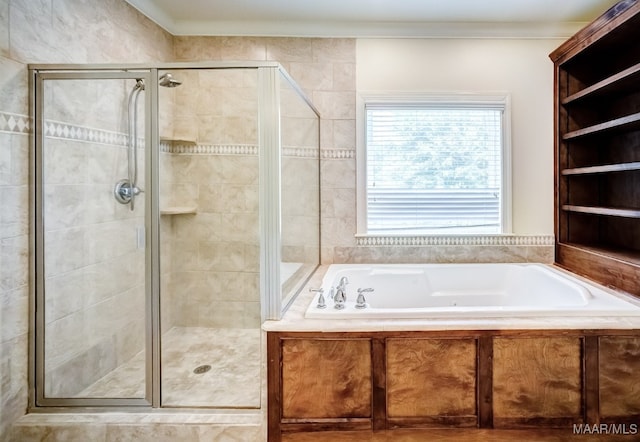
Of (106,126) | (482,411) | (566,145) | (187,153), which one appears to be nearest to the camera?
(482,411)

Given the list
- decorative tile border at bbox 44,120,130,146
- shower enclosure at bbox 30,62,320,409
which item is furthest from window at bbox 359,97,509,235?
decorative tile border at bbox 44,120,130,146

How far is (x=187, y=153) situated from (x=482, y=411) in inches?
91.3

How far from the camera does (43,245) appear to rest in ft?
5.82

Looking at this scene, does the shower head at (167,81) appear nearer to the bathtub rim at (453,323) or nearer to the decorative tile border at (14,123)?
the decorative tile border at (14,123)

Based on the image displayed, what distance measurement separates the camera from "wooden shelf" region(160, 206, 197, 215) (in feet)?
6.80

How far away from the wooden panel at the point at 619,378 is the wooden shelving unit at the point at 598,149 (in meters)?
0.59

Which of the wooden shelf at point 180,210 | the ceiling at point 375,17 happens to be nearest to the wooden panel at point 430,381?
the wooden shelf at point 180,210

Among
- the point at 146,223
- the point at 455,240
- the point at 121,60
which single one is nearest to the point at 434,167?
the point at 455,240

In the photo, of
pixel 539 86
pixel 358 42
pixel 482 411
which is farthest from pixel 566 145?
pixel 482 411

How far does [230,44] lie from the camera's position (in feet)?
9.34

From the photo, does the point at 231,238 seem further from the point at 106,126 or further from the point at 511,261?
the point at 511,261

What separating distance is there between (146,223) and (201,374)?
96 cm

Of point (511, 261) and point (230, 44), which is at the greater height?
point (230, 44)

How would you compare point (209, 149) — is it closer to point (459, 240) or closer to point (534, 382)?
point (459, 240)
